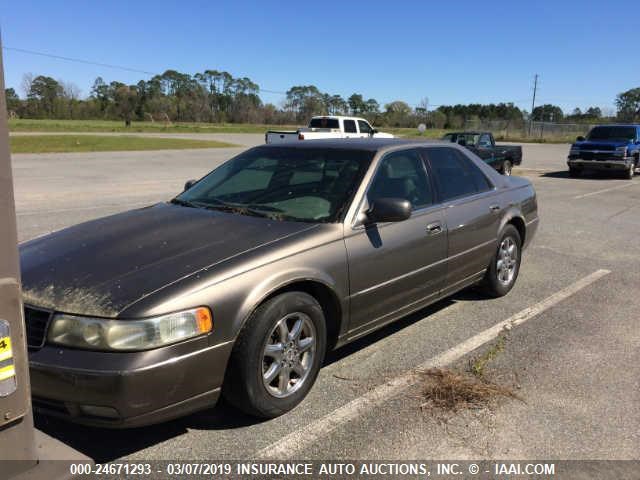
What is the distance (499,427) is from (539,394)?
22.0 inches

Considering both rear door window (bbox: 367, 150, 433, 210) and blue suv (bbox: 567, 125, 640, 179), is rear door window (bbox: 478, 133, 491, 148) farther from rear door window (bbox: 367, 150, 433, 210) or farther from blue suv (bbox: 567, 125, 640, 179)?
rear door window (bbox: 367, 150, 433, 210)

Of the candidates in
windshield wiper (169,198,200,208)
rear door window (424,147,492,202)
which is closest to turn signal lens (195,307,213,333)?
windshield wiper (169,198,200,208)

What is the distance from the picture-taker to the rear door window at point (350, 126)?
2508 centimetres

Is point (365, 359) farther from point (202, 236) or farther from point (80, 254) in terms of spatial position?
point (80, 254)

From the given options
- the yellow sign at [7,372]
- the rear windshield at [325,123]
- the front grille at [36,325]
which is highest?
the rear windshield at [325,123]

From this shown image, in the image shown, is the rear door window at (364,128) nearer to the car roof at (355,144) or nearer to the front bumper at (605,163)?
the front bumper at (605,163)

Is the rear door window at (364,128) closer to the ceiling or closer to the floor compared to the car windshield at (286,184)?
closer to the ceiling

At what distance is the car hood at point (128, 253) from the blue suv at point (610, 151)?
59.2 ft

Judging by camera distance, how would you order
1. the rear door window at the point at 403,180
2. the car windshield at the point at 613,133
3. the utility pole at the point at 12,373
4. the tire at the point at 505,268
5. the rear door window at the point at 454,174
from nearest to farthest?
the utility pole at the point at 12,373
the rear door window at the point at 403,180
the rear door window at the point at 454,174
the tire at the point at 505,268
the car windshield at the point at 613,133

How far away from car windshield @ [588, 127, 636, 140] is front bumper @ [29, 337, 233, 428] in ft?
66.2

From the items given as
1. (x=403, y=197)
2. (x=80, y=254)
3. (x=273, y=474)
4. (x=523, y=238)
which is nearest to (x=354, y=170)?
(x=403, y=197)

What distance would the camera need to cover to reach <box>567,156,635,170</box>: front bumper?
60.5 ft

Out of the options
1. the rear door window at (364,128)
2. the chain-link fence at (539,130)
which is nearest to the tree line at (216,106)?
the chain-link fence at (539,130)

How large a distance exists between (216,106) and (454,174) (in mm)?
115708
